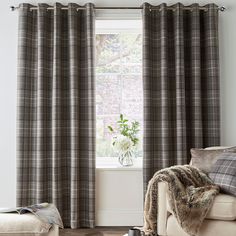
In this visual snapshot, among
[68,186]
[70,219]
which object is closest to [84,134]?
[68,186]

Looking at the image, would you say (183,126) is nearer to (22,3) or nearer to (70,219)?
(70,219)

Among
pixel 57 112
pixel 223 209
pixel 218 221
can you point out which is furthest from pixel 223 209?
pixel 57 112

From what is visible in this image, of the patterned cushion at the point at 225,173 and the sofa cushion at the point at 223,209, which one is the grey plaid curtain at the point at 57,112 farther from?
the sofa cushion at the point at 223,209

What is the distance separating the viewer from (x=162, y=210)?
2.94m

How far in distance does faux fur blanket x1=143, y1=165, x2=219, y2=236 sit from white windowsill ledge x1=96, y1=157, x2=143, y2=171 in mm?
871

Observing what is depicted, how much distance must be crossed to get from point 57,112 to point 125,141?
814mm

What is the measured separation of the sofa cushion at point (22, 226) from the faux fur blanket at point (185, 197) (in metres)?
1.04

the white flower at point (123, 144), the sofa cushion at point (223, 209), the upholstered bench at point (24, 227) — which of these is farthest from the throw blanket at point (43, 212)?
the white flower at point (123, 144)

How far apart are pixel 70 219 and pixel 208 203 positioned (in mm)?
1694

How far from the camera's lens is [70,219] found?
3.81 metres

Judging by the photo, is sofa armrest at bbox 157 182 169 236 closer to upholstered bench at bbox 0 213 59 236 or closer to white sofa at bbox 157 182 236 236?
white sofa at bbox 157 182 236 236

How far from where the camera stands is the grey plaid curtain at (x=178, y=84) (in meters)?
3.79

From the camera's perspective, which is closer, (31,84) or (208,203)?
(208,203)

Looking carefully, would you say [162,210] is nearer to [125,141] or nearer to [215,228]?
[215,228]
